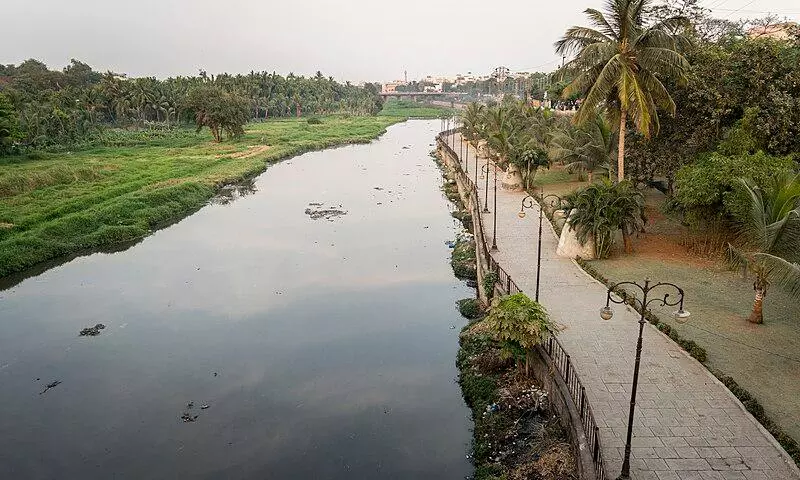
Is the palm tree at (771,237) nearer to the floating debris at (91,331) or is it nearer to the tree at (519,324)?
the tree at (519,324)

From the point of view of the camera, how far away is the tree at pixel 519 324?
1305 cm

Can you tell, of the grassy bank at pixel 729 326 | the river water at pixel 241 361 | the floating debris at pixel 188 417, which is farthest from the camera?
the floating debris at pixel 188 417

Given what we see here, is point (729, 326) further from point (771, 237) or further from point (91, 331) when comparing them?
point (91, 331)

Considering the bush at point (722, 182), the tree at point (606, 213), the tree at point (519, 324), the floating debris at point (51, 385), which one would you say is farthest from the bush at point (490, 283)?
the floating debris at point (51, 385)

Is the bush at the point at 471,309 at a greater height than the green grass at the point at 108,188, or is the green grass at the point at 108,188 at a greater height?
the green grass at the point at 108,188

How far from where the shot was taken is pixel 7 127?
52.1 m

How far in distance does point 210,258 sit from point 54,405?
43.5 feet

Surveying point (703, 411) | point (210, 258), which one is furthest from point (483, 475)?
point (210, 258)

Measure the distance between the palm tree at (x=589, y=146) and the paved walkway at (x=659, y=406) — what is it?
13.7 m

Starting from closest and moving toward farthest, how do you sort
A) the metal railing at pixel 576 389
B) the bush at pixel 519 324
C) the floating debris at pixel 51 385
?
the metal railing at pixel 576 389 → the bush at pixel 519 324 → the floating debris at pixel 51 385

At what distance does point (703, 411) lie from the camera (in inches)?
459

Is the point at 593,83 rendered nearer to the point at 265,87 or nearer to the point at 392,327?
the point at 392,327

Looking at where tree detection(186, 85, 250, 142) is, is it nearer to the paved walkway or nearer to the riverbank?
the riverbank

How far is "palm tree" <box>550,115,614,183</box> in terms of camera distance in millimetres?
30016
